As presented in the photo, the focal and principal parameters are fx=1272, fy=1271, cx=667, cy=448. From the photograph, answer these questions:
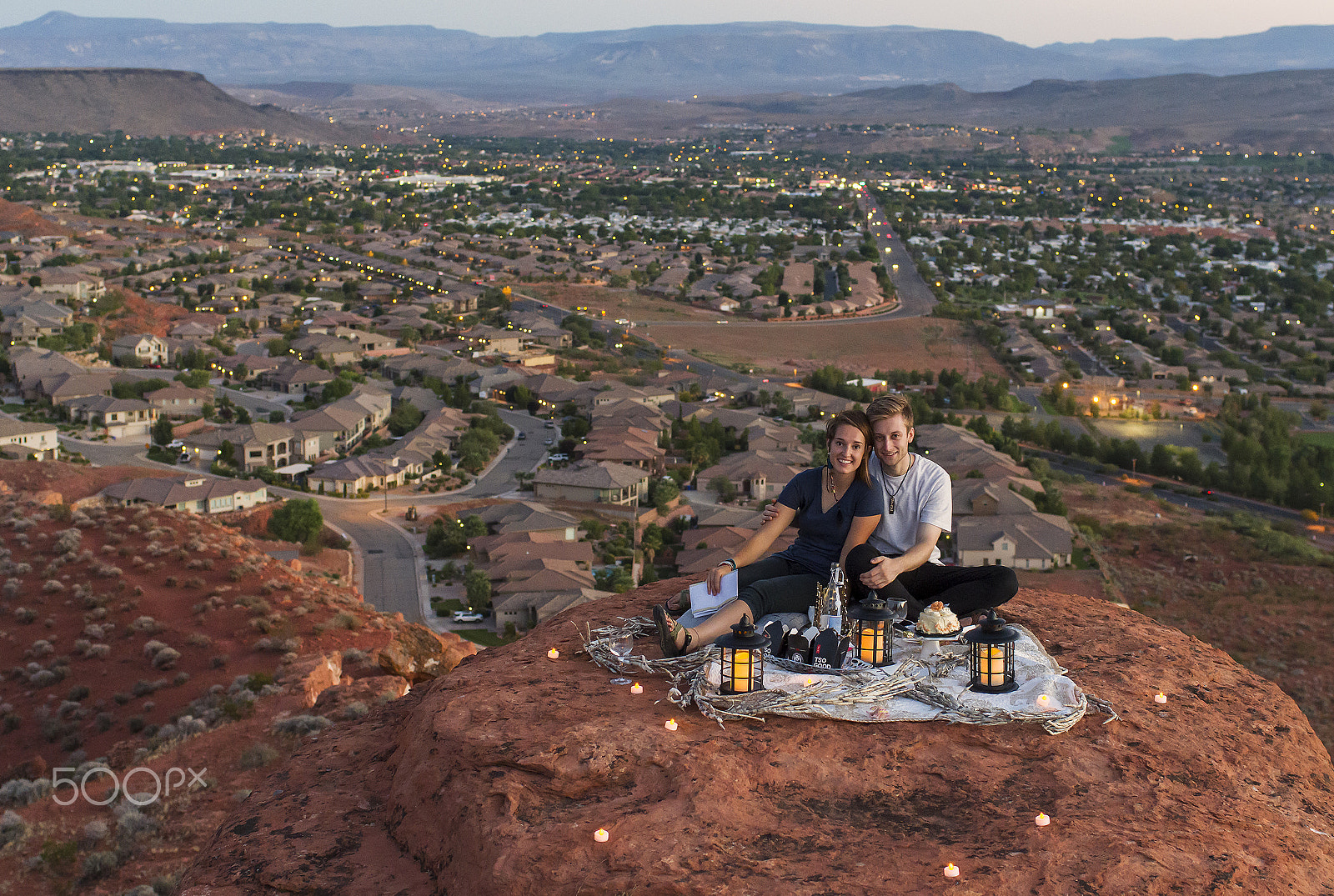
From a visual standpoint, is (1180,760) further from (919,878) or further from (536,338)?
(536,338)

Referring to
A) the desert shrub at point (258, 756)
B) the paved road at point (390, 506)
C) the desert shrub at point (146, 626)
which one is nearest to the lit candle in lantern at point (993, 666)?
the desert shrub at point (258, 756)

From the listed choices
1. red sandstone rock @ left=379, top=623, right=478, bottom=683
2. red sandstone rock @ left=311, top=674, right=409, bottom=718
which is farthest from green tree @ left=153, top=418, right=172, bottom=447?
red sandstone rock @ left=311, top=674, right=409, bottom=718

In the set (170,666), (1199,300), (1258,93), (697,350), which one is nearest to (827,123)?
(1258,93)

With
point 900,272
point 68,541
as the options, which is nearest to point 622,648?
point 68,541

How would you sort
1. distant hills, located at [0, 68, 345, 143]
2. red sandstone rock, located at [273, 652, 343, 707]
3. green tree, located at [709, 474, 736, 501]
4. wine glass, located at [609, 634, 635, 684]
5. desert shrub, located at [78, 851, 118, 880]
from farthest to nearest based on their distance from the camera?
distant hills, located at [0, 68, 345, 143], green tree, located at [709, 474, 736, 501], red sandstone rock, located at [273, 652, 343, 707], desert shrub, located at [78, 851, 118, 880], wine glass, located at [609, 634, 635, 684]

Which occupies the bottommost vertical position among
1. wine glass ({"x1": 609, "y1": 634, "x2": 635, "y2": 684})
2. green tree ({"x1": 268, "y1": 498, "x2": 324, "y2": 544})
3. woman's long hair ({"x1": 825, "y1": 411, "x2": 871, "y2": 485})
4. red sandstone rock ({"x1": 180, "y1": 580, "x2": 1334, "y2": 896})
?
green tree ({"x1": 268, "y1": 498, "x2": 324, "y2": 544})

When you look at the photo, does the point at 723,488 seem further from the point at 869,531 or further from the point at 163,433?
the point at 869,531

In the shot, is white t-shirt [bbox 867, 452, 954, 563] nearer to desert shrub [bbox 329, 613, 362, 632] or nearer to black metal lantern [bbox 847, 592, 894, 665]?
black metal lantern [bbox 847, 592, 894, 665]
